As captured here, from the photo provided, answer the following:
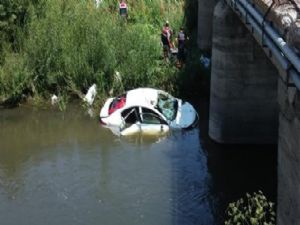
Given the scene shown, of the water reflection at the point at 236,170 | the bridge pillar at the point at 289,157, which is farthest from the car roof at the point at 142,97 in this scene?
the bridge pillar at the point at 289,157

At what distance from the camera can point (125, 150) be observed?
20.7 metres

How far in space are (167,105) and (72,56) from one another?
4140mm

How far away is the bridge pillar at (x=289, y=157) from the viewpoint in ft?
37.5

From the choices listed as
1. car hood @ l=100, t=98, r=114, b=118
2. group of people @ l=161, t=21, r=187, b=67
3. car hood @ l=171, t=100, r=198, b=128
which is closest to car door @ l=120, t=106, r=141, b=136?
car hood @ l=100, t=98, r=114, b=118

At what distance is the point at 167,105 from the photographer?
22.8 metres

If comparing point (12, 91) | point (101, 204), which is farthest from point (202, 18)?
point (101, 204)

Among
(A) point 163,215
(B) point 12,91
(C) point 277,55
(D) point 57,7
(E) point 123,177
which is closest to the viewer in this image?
(C) point 277,55

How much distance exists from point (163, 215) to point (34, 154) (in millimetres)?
5693

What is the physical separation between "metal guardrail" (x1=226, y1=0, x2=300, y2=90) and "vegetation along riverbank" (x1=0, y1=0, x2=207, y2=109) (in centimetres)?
833

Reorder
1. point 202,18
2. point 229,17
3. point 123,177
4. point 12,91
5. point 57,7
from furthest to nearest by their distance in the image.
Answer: point 202,18 → point 57,7 → point 12,91 → point 229,17 → point 123,177

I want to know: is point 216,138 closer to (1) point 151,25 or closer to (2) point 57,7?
(2) point 57,7

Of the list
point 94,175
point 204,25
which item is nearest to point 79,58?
point 94,175

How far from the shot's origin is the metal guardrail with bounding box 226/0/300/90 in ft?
35.4

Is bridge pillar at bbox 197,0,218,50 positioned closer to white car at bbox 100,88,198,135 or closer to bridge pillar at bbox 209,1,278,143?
white car at bbox 100,88,198,135
